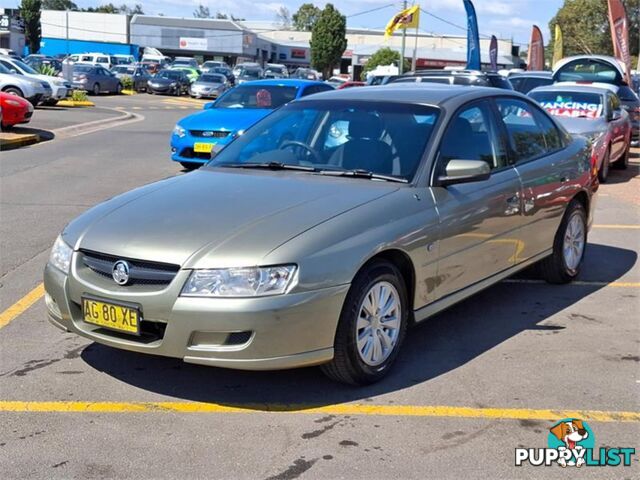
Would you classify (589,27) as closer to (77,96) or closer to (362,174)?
(77,96)

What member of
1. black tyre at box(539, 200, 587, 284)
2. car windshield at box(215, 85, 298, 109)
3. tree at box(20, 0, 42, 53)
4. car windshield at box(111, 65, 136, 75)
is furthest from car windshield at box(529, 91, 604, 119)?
tree at box(20, 0, 42, 53)

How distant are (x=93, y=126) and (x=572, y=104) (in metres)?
12.3

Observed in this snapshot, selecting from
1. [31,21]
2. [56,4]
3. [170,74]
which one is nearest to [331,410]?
[170,74]

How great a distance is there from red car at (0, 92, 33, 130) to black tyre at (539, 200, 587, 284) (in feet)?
43.9

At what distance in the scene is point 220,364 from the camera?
13.0 feet

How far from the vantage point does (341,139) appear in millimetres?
5309

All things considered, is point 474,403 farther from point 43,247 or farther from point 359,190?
point 43,247

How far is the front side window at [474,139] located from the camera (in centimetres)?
514

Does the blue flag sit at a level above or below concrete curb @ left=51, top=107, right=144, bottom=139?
above

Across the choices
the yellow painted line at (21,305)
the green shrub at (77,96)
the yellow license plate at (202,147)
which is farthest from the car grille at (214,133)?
the green shrub at (77,96)

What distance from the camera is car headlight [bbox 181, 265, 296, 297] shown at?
12.7 feet

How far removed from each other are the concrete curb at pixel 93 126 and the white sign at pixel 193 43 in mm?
58744

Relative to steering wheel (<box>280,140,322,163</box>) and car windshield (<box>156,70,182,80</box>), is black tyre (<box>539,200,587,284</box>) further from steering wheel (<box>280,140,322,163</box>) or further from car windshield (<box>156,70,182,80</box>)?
car windshield (<box>156,70,182,80</box>)

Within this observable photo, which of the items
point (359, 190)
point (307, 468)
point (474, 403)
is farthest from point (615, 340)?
point (307, 468)
